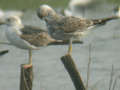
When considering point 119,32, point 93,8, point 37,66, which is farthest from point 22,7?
point 37,66

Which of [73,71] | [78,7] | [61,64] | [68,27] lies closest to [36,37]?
[68,27]

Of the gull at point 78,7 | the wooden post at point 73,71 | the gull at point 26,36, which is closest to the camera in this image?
the wooden post at point 73,71

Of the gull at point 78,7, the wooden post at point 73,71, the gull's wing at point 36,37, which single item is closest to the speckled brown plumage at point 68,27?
the gull's wing at point 36,37

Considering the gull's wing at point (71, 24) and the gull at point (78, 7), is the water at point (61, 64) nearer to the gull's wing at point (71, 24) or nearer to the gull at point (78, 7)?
the gull at point (78, 7)

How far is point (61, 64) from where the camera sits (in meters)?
10.9

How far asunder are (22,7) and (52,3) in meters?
1.01

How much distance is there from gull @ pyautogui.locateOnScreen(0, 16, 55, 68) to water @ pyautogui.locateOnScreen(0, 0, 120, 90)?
90.3 inches

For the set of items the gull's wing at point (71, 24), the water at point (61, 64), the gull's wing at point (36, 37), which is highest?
the gull's wing at point (71, 24)

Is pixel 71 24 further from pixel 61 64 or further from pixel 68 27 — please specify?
pixel 61 64

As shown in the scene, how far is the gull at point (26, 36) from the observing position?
6.37m

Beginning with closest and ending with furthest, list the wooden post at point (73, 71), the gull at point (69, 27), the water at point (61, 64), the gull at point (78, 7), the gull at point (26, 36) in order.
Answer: the wooden post at point (73, 71), the gull at point (69, 27), the gull at point (26, 36), the water at point (61, 64), the gull at point (78, 7)

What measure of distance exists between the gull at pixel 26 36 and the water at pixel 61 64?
7.52 ft

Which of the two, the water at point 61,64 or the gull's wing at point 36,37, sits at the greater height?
the gull's wing at point 36,37

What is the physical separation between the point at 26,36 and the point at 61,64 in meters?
4.48
